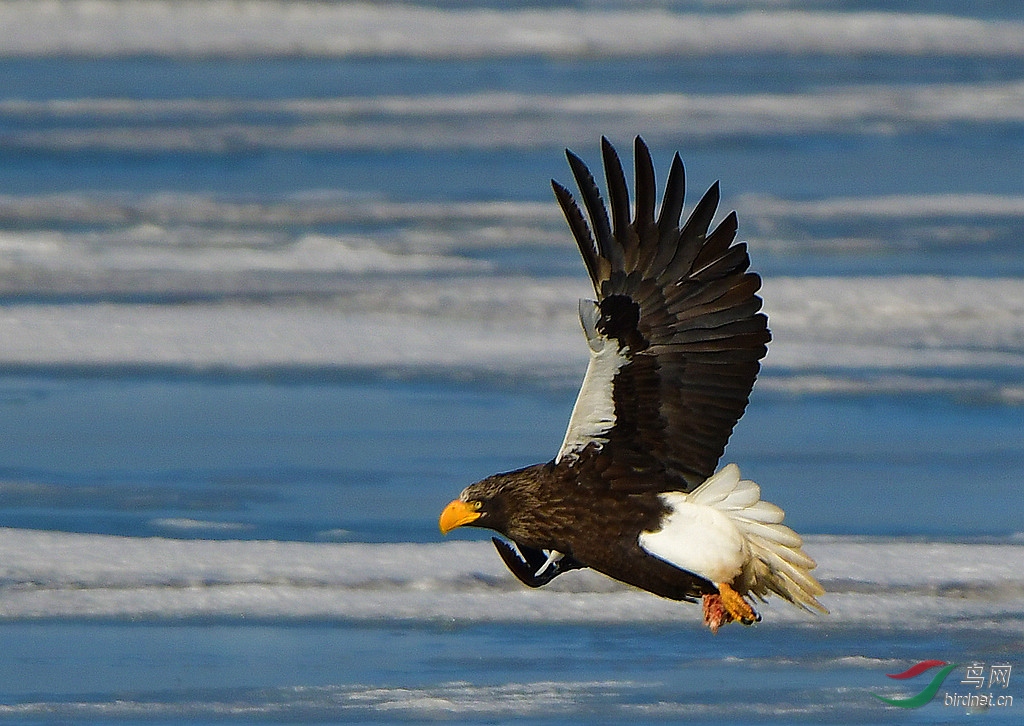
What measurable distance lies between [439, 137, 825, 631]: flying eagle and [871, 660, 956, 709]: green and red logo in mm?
339

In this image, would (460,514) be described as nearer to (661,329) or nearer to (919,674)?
(661,329)

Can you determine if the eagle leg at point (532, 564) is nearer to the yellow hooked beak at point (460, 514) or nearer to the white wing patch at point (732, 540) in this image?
the yellow hooked beak at point (460, 514)

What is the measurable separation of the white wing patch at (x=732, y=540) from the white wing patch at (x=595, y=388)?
0.94 ft

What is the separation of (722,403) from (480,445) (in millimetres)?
2145

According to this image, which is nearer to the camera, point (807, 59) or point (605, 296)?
point (605, 296)

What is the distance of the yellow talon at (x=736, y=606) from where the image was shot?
5891 millimetres

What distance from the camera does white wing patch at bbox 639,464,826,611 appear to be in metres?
5.88

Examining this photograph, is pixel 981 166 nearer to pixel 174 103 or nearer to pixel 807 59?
pixel 807 59

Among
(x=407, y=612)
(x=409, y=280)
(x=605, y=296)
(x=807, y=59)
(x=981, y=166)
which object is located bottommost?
(x=407, y=612)

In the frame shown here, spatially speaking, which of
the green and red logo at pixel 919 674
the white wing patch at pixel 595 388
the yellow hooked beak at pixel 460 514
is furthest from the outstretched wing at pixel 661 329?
the green and red logo at pixel 919 674

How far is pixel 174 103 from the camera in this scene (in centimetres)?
1325

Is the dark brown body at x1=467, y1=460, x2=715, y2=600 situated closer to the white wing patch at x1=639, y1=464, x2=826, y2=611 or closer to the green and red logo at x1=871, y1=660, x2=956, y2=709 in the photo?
the white wing patch at x1=639, y1=464, x2=826, y2=611

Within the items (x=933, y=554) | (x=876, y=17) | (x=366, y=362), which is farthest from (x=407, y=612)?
(x=876, y=17)

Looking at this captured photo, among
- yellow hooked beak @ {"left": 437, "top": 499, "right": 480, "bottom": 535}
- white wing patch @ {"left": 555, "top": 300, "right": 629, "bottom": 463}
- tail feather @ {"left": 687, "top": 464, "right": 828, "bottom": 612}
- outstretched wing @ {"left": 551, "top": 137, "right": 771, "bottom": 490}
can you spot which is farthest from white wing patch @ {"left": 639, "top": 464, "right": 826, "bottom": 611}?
yellow hooked beak @ {"left": 437, "top": 499, "right": 480, "bottom": 535}
